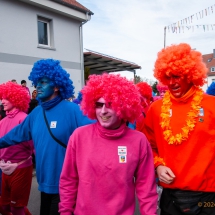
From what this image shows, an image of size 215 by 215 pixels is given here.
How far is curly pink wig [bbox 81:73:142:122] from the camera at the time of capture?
2.11 meters

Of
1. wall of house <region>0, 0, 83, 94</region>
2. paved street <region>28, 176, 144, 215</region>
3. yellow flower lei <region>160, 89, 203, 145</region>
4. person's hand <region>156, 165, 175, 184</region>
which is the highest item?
wall of house <region>0, 0, 83, 94</region>

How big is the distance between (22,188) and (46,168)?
973 mm

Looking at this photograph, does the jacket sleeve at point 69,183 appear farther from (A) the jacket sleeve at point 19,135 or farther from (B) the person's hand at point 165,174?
(A) the jacket sleeve at point 19,135

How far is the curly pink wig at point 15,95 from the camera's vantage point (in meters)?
3.96

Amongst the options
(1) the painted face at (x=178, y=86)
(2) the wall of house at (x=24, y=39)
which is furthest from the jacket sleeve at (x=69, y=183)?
(2) the wall of house at (x=24, y=39)

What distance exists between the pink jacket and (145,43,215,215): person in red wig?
1.09 ft

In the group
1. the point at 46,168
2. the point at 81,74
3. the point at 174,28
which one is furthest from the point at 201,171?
the point at 174,28

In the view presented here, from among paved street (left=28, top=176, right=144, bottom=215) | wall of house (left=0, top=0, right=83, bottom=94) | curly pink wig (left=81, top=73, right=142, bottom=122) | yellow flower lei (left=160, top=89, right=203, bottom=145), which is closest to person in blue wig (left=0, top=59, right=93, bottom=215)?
curly pink wig (left=81, top=73, right=142, bottom=122)

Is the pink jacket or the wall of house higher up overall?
the wall of house

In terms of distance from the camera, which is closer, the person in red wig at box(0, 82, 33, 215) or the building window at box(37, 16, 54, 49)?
the person in red wig at box(0, 82, 33, 215)

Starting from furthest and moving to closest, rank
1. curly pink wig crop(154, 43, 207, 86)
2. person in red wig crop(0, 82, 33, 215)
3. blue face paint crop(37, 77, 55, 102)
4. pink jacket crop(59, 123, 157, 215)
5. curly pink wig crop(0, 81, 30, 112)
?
curly pink wig crop(0, 81, 30, 112), person in red wig crop(0, 82, 33, 215), blue face paint crop(37, 77, 55, 102), curly pink wig crop(154, 43, 207, 86), pink jacket crop(59, 123, 157, 215)

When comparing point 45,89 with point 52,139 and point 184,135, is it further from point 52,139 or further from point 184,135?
point 184,135

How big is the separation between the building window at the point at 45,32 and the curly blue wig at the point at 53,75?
9704 millimetres

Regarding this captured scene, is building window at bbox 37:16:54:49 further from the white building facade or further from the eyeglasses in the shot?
the eyeglasses
